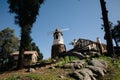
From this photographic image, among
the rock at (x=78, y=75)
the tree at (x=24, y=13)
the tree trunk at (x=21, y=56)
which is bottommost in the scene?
the rock at (x=78, y=75)

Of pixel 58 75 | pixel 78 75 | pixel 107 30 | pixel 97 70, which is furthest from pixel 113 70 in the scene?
pixel 107 30

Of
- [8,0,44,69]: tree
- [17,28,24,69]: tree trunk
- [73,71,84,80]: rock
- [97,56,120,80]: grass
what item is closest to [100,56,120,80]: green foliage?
[97,56,120,80]: grass

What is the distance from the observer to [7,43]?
70000 millimetres

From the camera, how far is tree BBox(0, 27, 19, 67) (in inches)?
2729

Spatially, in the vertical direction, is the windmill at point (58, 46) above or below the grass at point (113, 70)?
above

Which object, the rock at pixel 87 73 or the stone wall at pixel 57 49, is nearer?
the rock at pixel 87 73

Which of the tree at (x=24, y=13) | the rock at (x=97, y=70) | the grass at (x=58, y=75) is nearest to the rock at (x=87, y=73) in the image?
the rock at (x=97, y=70)

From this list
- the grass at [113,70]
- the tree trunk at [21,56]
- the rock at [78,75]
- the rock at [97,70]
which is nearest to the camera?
the rock at [78,75]

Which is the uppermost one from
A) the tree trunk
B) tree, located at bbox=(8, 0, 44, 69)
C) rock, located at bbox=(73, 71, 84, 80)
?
tree, located at bbox=(8, 0, 44, 69)

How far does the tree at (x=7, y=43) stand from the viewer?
69312mm

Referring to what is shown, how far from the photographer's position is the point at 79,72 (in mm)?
16312

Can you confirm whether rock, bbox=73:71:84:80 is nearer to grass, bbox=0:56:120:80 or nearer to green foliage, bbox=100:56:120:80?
grass, bbox=0:56:120:80

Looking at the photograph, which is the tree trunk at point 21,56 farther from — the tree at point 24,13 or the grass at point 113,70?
the grass at point 113,70

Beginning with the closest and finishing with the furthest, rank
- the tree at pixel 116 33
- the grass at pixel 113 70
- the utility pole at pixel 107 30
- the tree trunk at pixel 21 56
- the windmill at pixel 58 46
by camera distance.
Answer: the grass at pixel 113 70, the tree trunk at pixel 21 56, the utility pole at pixel 107 30, the windmill at pixel 58 46, the tree at pixel 116 33
